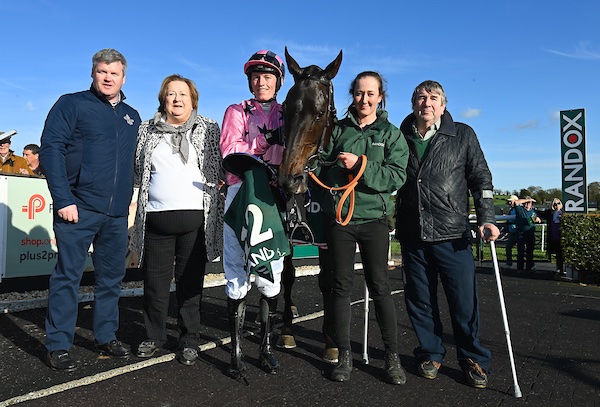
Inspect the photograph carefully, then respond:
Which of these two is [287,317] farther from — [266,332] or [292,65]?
[292,65]

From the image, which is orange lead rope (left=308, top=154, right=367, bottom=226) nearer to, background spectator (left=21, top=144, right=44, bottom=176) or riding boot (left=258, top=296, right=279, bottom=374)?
riding boot (left=258, top=296, right=279, bottom=374)

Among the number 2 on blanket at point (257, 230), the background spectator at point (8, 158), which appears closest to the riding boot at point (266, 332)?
the number 2 on blanket at point (257, 230)

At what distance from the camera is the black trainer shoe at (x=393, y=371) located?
3.59 metres

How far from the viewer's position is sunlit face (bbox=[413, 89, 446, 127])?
151 inches

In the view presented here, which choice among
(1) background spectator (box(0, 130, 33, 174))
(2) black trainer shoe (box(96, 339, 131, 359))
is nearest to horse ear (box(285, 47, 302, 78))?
(2) black trainer shoe (box(96, 339, 131, 359))

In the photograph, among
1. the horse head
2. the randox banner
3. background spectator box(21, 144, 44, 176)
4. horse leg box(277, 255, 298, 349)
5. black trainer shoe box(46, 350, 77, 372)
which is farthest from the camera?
the randox banner

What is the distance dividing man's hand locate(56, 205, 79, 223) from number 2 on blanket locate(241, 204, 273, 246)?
139 centimetres

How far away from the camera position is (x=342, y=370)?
3656 mm

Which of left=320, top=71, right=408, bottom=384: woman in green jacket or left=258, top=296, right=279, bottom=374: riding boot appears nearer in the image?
left=320, top=71, right=408, bottom=384: woman in green jacket

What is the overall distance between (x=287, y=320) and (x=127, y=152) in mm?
2176

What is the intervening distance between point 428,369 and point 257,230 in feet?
5.63

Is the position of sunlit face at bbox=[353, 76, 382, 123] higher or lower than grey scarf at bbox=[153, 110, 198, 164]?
higher

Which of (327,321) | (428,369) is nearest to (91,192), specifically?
(327,321)

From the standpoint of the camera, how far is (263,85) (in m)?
3.84
